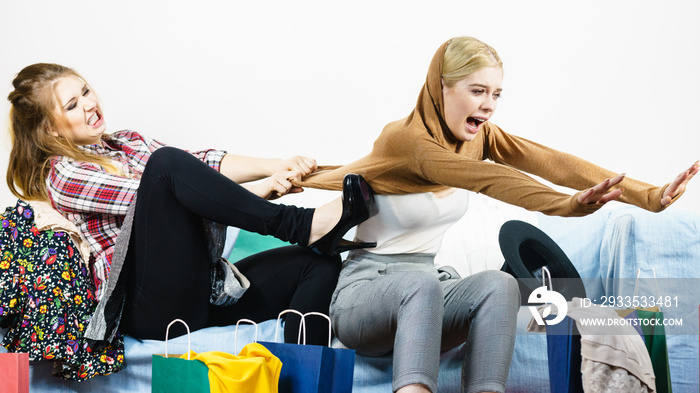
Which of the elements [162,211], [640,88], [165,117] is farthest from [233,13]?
[640,88]

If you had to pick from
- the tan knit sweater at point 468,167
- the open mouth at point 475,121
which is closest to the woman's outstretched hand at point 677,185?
the tan knit sweater at point 468,167

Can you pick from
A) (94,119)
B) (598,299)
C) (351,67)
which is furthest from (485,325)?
(351,67)

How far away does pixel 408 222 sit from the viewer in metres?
1.71

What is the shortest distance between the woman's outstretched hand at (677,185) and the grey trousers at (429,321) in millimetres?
405

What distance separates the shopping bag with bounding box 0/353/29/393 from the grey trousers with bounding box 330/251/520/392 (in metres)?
0.68

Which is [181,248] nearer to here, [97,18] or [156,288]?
[156,288]

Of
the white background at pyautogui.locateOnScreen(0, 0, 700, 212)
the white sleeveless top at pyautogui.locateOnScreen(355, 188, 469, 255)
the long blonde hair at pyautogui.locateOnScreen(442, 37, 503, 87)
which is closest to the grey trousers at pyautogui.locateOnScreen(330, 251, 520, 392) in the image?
the white sleeveless top at pyautogui.locateOnScreen(355, 188, 469, 255)

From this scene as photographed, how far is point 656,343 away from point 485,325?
0.42m

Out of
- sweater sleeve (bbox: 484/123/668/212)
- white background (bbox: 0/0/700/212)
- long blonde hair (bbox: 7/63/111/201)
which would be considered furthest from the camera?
white background (bbox: 0/0/700/212)

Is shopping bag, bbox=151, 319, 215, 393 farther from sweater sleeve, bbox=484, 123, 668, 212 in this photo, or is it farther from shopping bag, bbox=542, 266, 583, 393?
sweater sleeve, bbox=484, 123, 668, 212

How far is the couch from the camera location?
1.68 metres

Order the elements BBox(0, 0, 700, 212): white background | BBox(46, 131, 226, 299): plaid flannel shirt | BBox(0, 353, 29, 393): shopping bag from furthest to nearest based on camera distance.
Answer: BBox(0, 0, 700, 212): white background
BBox(46, 131, 226, 299): plaid flannel shirt
BBox(0, 353, 29, 393): shopping bag

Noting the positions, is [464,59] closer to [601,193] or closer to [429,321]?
[601,193]

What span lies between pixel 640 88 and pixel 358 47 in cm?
111
